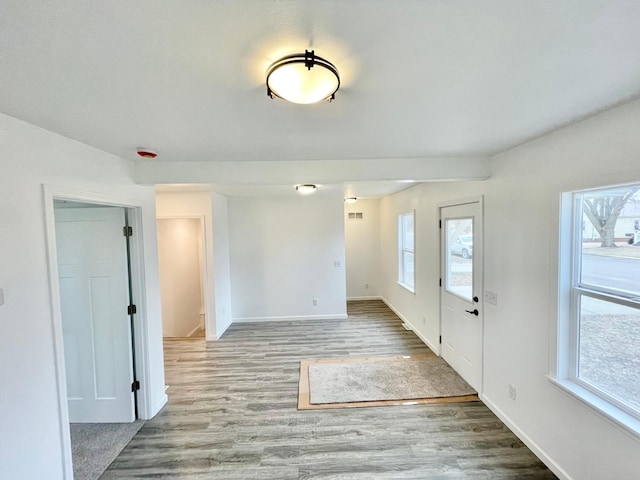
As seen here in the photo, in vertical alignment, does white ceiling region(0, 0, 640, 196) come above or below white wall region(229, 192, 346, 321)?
above

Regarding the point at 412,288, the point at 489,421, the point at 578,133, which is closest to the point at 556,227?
the point at 578,133

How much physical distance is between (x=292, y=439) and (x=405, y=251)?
12.7 ft

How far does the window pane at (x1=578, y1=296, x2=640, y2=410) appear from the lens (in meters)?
1.61

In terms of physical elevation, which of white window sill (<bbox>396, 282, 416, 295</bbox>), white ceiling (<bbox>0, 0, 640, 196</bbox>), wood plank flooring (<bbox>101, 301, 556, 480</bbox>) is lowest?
wood plank flooring (<bbox>101, 301, 556, 480</bbox>)

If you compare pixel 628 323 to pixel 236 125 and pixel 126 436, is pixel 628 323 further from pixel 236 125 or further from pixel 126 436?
pixel 126 436

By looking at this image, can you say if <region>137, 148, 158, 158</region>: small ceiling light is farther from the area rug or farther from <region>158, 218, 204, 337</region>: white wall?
<region>158, 218, 204, 337</region>: white wall

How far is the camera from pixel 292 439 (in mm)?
2361

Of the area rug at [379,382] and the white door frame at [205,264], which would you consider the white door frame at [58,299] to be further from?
the white door frame at [205,264]

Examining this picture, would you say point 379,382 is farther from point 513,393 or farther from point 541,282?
point 541,282

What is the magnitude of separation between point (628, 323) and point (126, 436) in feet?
12.6

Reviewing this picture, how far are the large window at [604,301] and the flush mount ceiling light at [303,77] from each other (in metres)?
1.84

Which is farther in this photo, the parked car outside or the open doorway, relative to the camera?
the parked car outside

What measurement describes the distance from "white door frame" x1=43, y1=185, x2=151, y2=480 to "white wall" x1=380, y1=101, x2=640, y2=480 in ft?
10.6

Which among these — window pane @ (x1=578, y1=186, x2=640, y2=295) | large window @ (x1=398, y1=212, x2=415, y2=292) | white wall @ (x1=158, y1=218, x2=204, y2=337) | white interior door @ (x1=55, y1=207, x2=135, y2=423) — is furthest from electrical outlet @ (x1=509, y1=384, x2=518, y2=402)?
white wall @ (x1=158, y1=218, x2=204, y2=337)
